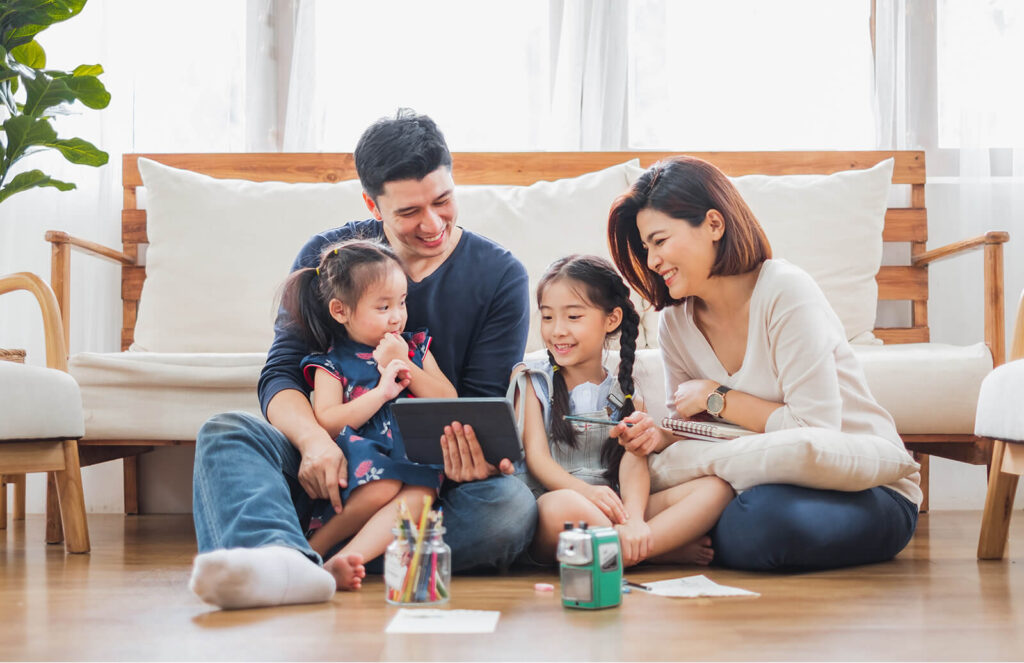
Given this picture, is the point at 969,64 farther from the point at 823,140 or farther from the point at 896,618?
the point at 896,618

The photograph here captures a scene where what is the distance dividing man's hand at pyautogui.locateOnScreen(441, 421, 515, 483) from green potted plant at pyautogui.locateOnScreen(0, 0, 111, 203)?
127cm

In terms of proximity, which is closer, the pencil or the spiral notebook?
the pencil

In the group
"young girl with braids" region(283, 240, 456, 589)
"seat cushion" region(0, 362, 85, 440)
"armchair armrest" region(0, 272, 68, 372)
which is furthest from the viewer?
"armchair armrest" region(0, 272, 68, 372)

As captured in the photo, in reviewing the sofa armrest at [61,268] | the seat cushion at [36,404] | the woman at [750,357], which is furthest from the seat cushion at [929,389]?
the sofa armrest at [61,268]

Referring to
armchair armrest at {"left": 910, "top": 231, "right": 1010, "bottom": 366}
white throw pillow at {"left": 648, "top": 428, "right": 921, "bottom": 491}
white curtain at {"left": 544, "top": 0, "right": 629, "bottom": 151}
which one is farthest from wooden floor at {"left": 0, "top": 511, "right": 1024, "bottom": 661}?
white curtain at {"left": 544, "top": 0, "right": 629, "bottom": 151}

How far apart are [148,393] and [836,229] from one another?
5.55ft

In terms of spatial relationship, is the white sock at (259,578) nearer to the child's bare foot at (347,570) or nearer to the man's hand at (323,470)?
the child's bare foot at (347,570)

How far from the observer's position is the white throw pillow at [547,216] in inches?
92.6

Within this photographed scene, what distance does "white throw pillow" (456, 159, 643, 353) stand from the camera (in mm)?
2352

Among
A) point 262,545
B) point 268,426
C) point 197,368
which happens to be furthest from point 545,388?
point 197,368

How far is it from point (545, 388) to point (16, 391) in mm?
952

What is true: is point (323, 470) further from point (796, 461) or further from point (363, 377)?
point (796, 461)

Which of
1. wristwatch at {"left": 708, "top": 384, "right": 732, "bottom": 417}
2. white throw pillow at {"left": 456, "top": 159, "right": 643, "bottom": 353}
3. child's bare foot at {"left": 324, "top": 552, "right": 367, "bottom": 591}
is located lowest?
child's bare foot at {"left": 324, "top": 552, "right": 367, "bottom": 591}

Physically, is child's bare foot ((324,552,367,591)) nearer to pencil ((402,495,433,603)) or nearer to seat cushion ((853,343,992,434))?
pencil ((402,495,433,603))
